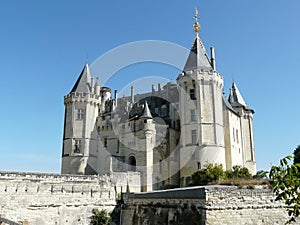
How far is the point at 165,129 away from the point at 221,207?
20118mm

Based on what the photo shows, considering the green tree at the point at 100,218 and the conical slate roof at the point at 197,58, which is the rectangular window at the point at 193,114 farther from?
the green tree at the point at 100,218

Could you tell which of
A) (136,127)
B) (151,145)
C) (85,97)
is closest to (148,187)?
(151,145)

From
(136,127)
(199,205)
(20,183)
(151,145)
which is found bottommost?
(199,205)

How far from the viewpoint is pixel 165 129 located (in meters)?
34.4

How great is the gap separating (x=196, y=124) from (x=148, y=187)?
341 inches

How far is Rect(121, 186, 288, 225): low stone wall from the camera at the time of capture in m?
14.4

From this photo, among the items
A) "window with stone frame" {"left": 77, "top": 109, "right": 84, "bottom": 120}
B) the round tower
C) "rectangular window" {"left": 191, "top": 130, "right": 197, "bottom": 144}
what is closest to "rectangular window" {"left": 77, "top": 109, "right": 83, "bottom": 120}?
"window with stone frame" {"left": 77, "top": 109, "right": 84, "bottom": 120}

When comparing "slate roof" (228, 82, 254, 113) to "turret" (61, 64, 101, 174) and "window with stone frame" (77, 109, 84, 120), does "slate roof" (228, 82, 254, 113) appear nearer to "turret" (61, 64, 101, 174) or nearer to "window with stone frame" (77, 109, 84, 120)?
"turret" (61, 64, 101, 174)

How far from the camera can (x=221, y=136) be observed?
107 feet

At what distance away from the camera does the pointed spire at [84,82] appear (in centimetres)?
3966

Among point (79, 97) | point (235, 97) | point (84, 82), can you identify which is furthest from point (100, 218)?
point (235, 97)

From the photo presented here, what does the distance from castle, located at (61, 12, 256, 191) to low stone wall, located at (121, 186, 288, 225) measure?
14331 millimetres

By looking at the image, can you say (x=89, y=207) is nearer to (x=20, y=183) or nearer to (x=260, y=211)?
(x=20, y=183)

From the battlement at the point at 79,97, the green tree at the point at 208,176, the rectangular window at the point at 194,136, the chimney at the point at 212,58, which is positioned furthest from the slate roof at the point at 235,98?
the battlement at the point at 79,97
